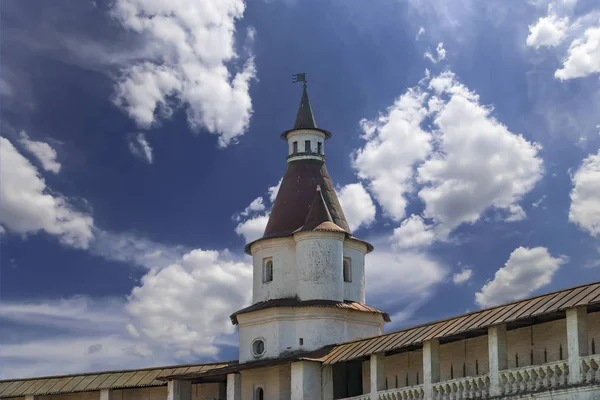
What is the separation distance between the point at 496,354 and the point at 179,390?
51.4ft

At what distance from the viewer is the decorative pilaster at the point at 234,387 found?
36.0m

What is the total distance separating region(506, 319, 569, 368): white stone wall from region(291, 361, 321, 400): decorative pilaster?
25.6 ft

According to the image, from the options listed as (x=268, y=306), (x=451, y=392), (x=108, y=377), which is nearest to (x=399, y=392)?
(x=451, y=392)

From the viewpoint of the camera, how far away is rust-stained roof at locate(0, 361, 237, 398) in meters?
39.7

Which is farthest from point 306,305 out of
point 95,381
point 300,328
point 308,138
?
point 95,381

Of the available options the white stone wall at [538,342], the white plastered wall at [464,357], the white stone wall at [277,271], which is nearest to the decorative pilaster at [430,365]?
the white plastered wall at [464,357]

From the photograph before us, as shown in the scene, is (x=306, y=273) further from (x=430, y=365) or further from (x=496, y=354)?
(x=496, y=354)

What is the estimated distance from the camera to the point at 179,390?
38469mm

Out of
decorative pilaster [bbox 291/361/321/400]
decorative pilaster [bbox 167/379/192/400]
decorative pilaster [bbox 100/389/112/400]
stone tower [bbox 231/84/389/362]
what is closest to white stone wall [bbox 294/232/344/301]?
stone tower [bbox 231/84/389/362]

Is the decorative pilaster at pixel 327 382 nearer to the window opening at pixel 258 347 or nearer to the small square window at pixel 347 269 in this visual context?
the window opening at pixel 258 347

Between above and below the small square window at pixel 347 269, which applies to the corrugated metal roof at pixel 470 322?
below

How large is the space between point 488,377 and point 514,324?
64.4 inches

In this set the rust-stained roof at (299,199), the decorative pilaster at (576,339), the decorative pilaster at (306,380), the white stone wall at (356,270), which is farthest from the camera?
the rust-stained roof at (299,199)

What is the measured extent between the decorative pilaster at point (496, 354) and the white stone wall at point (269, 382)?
1059cm
